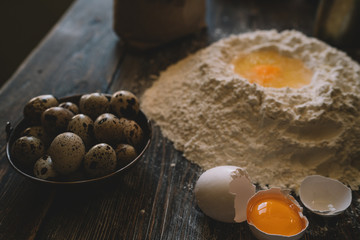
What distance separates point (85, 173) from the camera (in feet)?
2.76

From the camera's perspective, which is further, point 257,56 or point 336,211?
point 257,56

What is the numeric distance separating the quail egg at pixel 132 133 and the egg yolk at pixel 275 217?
1.23ft

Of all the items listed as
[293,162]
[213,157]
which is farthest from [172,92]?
[293,162]

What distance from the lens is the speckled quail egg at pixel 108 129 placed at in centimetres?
86

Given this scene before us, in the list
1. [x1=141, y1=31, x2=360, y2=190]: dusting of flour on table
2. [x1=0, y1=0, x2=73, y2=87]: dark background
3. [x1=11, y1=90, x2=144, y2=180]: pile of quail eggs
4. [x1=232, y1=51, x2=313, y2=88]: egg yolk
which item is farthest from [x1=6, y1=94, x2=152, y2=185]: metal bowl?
[x1=0, y1=0, x2=73, y2=87]: dark background

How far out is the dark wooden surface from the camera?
82 cm

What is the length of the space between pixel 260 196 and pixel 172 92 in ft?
2.02

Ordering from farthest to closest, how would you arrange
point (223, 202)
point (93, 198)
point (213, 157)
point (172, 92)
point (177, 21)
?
point (177, 21)
point (172, 92)
point (213, 157)
point (93, 198)
point (223, 202)

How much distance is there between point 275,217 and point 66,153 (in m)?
0.56

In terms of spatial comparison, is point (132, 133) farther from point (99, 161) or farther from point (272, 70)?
point (272, 70)

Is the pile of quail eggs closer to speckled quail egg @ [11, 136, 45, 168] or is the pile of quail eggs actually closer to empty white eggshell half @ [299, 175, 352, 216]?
speckled quail egg @ [11, 136, 45, 168]

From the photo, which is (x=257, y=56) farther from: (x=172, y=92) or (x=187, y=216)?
(x=187, y=216)

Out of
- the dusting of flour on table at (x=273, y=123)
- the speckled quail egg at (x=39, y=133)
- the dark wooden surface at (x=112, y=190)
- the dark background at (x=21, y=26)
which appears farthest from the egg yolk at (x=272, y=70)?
the dark background at (x=21, y=26)

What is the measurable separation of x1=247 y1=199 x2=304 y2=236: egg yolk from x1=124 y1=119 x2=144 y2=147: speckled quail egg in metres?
0.37
